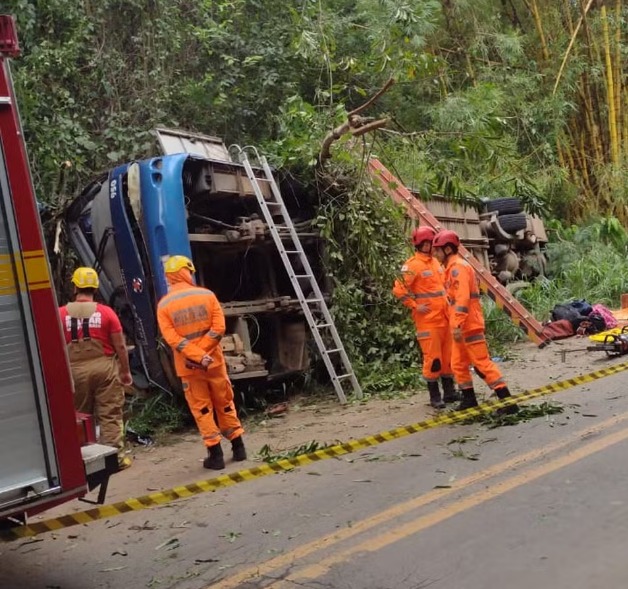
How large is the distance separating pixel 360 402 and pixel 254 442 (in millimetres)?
1503

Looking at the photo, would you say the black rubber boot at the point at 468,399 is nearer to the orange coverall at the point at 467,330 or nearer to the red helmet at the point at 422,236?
the orange coverall at the point at 467,330

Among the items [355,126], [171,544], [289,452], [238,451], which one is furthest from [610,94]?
[171,544]

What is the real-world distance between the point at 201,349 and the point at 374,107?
11.1m

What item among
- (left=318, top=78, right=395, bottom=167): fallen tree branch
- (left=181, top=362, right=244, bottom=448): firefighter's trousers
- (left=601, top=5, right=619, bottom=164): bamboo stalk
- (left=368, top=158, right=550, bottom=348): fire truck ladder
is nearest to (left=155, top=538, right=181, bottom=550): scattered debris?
(left=181, top=362, right=244, bottom=448): firefighter's trousers

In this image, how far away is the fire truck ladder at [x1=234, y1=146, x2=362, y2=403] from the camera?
756 centimetres

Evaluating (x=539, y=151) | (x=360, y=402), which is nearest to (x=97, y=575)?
(x=360, y=402)

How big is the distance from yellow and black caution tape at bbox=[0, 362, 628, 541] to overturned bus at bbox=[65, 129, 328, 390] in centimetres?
178

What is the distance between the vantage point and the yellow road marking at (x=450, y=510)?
345 centimetres

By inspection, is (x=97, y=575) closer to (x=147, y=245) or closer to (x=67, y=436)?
(x=67, y=436)

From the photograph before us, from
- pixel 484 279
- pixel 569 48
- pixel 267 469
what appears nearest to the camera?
pixel 267 469

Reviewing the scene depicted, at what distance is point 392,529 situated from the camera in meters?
3.89

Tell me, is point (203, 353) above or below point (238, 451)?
above

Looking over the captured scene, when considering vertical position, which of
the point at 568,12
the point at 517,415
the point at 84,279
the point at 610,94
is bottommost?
the point at 517,415

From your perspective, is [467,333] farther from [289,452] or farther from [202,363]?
Result: [202,363]
